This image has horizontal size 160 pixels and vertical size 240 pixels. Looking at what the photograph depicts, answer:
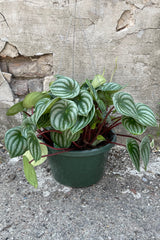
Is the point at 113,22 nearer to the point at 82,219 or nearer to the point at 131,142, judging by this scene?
the point at 131,142

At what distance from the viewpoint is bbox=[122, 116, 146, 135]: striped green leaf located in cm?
103

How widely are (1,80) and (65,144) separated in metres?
0.87

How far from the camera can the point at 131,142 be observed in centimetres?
112

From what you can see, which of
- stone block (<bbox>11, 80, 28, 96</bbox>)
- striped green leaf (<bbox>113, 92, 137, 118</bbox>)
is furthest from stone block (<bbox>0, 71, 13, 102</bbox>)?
striped green leaf (<bbox>113, 92, 137, 118</bbox>)

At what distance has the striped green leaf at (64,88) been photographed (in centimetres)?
101

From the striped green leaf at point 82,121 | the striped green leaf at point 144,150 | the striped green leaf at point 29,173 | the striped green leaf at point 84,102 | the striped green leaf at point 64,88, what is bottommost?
the striped green leaf at point 29,173

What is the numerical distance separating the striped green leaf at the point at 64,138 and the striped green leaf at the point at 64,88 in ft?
0.64

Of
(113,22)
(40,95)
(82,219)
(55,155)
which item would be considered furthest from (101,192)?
(113,22)

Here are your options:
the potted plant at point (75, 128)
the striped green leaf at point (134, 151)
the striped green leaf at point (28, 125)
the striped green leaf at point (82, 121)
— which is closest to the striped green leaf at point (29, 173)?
the potted plant at point (75, 128)

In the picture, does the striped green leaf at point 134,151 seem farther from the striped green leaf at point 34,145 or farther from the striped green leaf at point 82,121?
the striped green leaf at point 34,145

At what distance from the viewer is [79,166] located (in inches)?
49.6

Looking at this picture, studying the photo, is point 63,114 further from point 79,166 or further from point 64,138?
point 79,166

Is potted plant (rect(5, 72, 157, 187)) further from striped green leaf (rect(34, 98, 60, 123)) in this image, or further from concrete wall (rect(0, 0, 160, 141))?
concrete wall (rect(0, 0, 160, 141))

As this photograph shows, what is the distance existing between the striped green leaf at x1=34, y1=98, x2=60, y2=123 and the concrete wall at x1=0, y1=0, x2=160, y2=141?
60cm
